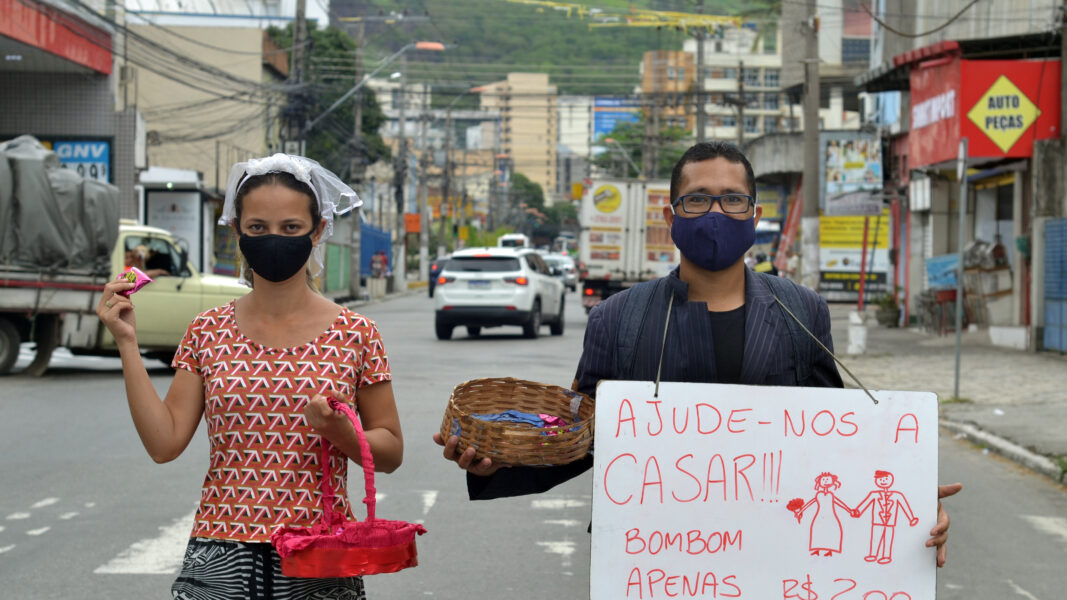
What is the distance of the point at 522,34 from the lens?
69438 mm

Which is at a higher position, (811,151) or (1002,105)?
(1002,105)

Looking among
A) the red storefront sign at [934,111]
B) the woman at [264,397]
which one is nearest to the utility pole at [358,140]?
the red storefront sign at [934,111]

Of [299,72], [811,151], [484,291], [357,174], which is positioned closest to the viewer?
[484,291]

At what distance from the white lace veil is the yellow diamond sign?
19.1m

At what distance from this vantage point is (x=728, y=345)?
329 cm

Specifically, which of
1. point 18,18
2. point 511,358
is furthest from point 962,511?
point 18,18

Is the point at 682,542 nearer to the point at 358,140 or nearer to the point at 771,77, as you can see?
the point at 358,140

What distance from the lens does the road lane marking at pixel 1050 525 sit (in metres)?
7.85

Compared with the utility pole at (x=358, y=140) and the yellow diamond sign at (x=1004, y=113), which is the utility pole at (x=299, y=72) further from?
the yellow diamond sign at (x=1004, y=113)

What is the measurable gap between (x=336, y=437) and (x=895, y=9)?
27810 millimetres

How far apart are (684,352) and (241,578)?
1.24m

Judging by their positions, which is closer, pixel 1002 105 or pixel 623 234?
pixel 1002 105

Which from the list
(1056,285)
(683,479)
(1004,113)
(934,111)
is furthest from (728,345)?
(934,111)

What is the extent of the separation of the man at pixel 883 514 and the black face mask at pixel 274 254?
1.55 metres
